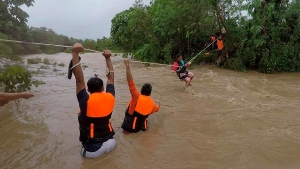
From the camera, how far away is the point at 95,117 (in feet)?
12.7

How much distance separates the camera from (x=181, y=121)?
5.95 meters

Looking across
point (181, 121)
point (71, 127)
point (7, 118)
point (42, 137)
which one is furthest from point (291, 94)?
point (7, 118)

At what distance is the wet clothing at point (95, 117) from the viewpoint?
12.5 feet

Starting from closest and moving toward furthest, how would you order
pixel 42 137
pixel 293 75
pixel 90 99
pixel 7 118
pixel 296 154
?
pixel 90 99, pixel 296 154, pixel 42 137, pixel 7 118, pixel 293 75

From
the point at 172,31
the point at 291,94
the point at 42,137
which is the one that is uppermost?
the point at 172,31

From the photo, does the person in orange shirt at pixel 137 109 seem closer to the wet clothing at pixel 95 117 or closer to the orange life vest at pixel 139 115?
the orange life vest at pixel 139 115

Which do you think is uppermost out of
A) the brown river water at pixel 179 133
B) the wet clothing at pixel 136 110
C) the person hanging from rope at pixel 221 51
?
the person hanging from rope at pixel 221 51

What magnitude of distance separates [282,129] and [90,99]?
358 centimetres

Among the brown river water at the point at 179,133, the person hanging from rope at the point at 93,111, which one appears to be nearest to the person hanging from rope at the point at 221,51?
the brown river water at the point at 179,133

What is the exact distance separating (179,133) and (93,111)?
2016 millimetres

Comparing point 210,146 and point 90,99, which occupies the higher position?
point 90,99

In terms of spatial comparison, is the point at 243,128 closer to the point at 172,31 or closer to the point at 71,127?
the point at 71,127

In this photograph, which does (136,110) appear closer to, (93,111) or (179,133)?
(179,133)

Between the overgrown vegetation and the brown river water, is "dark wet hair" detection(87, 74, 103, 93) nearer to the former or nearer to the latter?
the brown river water
